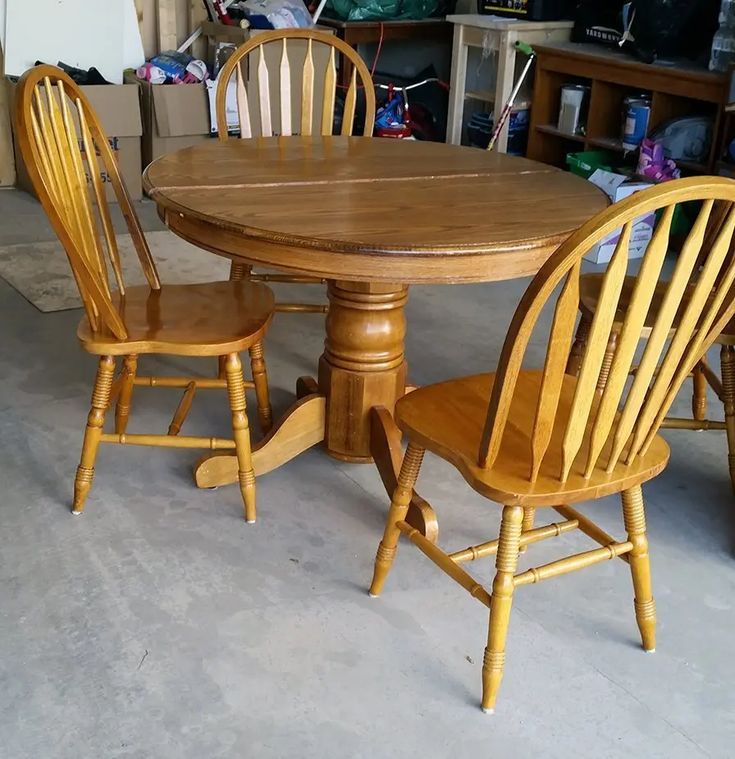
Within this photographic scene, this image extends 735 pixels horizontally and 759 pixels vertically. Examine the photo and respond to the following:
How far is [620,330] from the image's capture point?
5.06ft

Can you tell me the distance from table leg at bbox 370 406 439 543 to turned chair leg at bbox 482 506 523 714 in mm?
455

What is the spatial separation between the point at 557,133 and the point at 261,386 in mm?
2661

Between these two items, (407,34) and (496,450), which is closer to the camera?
(496,450)

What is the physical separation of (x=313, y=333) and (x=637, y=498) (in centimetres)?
176

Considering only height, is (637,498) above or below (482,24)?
below

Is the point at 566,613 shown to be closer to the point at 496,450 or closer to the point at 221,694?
the point at 496,450

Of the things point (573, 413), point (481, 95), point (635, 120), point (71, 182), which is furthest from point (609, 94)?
point (573, 413)

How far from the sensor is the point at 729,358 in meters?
2.38

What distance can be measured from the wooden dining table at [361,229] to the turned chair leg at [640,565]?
46cm

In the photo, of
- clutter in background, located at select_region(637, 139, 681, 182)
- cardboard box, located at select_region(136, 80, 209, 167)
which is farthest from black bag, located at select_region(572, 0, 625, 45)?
cardboard box, located at select_region(136, 80, 209, 167)

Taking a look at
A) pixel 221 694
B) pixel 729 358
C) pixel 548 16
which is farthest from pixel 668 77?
pixel 221 694

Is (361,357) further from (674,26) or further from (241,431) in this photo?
(674,26)

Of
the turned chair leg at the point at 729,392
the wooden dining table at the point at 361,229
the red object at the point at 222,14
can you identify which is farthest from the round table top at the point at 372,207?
the red object at the point at 222,14

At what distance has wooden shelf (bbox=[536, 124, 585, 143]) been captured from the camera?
15.0ft
